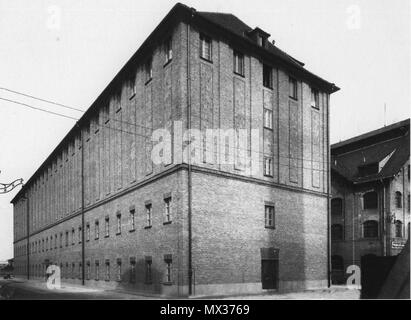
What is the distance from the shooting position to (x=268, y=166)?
24875 millimetres

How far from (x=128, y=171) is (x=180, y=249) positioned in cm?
879

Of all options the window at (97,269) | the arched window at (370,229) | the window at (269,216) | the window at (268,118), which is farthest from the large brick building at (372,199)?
the window at (97,269)

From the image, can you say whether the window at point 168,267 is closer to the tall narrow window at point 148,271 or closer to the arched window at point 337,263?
the tall narrow window at point 148,271

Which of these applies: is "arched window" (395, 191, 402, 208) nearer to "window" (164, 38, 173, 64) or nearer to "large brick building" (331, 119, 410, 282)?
"large brick building" (331, 119, 410, 282)

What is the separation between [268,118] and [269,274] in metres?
9.21

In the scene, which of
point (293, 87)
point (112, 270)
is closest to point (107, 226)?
point (112, 270)

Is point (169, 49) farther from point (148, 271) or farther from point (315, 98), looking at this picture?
point (148, 271)

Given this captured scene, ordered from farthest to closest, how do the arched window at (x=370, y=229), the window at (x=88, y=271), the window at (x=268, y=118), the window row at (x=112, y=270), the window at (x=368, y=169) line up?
the window at (x=368, y=169) → the arched window at (x=370, y=229) → the window at (x=88, y=271) → the window at (x=268, y=118) → the window row at (x=112, y=270)

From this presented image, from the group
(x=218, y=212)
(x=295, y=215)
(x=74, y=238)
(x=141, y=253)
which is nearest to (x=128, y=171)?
(x=141, y=253)

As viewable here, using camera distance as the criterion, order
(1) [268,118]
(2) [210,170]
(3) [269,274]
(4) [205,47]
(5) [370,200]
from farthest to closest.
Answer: (5) [370,200] → (1) [268,118] → (3) [269,274] → (4) [205,47] → (2) [210,170]

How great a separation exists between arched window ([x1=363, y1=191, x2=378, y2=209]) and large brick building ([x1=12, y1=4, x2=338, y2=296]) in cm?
767

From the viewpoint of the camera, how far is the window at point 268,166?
24.6 m

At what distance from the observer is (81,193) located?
37062 millimetres

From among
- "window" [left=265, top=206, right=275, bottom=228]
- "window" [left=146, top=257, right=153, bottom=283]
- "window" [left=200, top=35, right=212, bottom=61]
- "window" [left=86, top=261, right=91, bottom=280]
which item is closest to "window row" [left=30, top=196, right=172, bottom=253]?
"window" [left=146, top=257, right=153, bottom=283]
